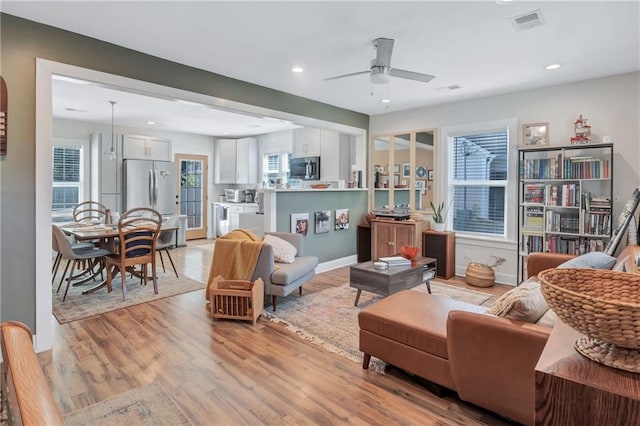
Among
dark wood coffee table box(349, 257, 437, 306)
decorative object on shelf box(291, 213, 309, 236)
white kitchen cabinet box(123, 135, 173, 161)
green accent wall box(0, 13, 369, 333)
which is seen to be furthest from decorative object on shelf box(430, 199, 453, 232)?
white kitchen cabinet box(123, 135, 173, 161)

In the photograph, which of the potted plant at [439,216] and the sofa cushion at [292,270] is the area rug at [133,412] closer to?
the sofa cushion at [292,270]

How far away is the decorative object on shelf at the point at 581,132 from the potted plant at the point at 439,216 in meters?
1.93

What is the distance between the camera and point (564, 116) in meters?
4.38

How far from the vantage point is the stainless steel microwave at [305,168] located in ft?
22.5

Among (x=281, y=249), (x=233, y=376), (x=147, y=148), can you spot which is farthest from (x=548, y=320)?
(x=147, y=148)

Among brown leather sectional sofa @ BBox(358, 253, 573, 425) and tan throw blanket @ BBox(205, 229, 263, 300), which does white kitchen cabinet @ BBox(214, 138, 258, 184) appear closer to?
tan throw blanket @ BBox(205, 229, 263, 300)

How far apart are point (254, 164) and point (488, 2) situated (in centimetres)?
692

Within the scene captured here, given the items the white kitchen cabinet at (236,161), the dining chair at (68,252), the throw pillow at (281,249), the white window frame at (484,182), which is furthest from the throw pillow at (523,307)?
the white kitchen cabinet at (236,161)

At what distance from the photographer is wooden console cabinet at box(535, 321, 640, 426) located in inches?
26.2

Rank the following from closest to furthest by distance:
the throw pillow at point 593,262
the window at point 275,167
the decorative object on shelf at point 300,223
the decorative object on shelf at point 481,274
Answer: the throw pillow at point 593,262
the decorative object on shelf at point 481,274
the decorative object on shelf at point 300,223
the window at point 275,167

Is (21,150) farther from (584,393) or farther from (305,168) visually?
(305,168)

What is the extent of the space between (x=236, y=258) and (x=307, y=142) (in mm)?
3892

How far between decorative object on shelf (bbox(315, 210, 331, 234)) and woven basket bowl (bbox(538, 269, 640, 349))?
4642mm

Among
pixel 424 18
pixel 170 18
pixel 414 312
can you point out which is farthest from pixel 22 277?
pixel 424 18
